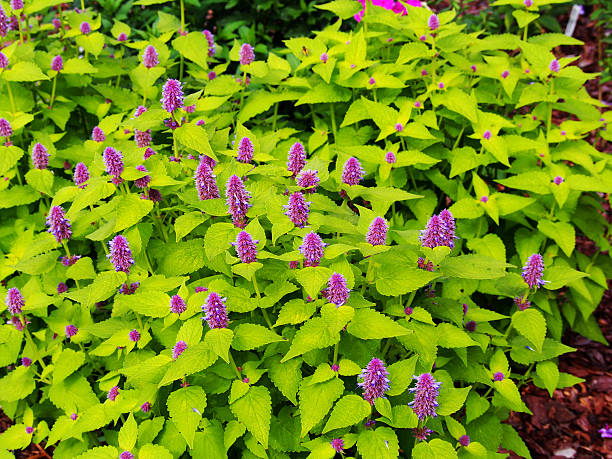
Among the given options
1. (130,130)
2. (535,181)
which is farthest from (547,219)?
(130,130)

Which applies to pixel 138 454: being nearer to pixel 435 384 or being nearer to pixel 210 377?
pixel 210 377

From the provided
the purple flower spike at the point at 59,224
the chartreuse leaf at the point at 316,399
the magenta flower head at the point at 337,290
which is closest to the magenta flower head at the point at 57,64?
the purple flower spike at the point at 59,224

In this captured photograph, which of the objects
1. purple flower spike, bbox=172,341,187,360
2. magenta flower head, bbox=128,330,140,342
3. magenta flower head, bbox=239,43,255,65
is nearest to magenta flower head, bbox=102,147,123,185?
magenta flower head, bbox=128,330,140,342

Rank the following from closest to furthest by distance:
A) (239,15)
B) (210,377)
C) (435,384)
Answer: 1. (435,384)
2. (210,377)
3. (239,15)

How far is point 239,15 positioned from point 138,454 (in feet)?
12.0

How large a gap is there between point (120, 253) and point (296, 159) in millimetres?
835

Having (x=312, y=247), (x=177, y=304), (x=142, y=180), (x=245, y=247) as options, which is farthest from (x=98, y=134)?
(x=312, y=247)

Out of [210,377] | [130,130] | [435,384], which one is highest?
[130,130]

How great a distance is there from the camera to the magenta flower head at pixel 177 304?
2.23m

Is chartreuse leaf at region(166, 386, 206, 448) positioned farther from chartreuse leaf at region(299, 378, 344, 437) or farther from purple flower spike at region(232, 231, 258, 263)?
purple flower spike at region(232, 231, 258, 263)

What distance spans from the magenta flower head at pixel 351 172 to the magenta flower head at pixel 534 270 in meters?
0.83

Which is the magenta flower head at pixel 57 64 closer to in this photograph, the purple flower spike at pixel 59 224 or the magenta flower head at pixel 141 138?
the magenta flower head at pixel 141 138

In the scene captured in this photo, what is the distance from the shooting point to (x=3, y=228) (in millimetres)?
3324

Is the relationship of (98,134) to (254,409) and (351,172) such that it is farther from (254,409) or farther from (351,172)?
(254,409)
